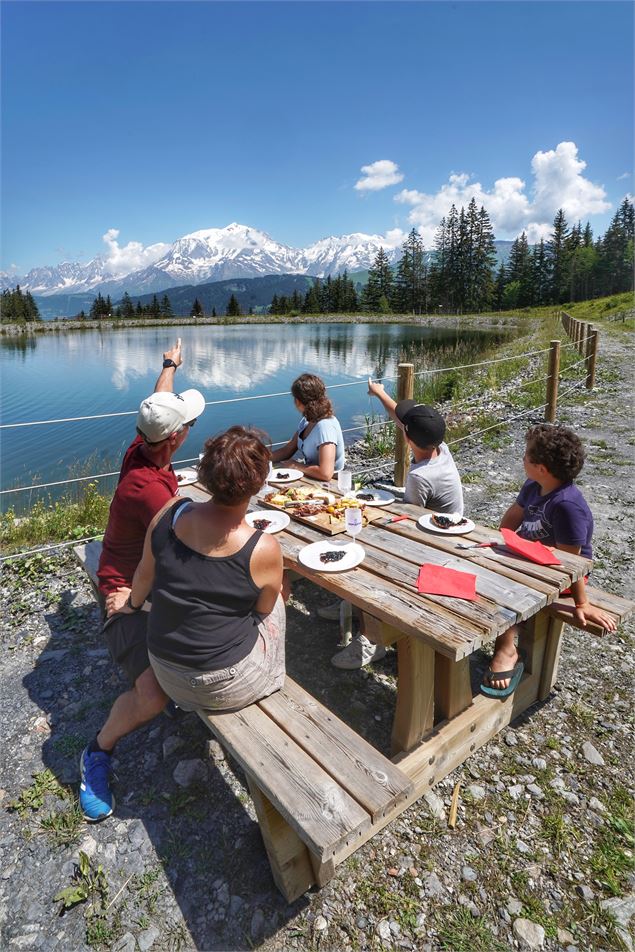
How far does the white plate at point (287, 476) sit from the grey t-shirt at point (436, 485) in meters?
0.92

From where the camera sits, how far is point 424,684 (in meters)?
2.25

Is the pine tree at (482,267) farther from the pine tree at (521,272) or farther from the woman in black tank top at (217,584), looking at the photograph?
the woman in black tank top at (217,584)

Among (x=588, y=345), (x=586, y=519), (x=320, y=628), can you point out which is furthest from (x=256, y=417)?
(x=586, y=519)

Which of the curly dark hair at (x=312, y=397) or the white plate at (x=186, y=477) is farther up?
the curly dark hair at (x=312, y=397)

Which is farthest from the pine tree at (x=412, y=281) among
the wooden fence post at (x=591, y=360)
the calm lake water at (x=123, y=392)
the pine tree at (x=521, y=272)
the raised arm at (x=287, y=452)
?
the raised arm at (x=287, y=452)

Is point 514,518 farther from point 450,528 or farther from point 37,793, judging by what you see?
point 37,793

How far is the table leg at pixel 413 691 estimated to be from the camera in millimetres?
2197

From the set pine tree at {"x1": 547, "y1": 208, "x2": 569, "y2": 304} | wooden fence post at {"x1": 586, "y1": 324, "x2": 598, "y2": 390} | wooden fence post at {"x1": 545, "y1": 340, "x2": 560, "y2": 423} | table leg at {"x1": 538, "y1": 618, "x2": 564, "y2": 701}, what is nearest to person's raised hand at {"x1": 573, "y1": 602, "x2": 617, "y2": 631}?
table leg at {"x1": 538, "y1": 618, "x2": 564, "y2": 701}

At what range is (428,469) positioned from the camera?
3.18 metres

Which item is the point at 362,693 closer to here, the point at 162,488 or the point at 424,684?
the point at 424,684

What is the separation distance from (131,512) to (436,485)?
5.94 feet

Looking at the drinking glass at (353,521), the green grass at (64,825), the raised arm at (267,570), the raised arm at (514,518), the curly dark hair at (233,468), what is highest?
the curly dark hair at (233,468)

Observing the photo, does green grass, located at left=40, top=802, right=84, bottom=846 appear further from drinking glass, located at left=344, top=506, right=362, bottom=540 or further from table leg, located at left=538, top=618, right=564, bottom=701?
table leg, located at left=538, top=618, right=564, bottom=701

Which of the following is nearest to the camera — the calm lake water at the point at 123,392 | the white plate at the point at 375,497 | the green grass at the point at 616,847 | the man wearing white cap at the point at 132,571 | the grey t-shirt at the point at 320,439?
the green grass at the point at 616,847
